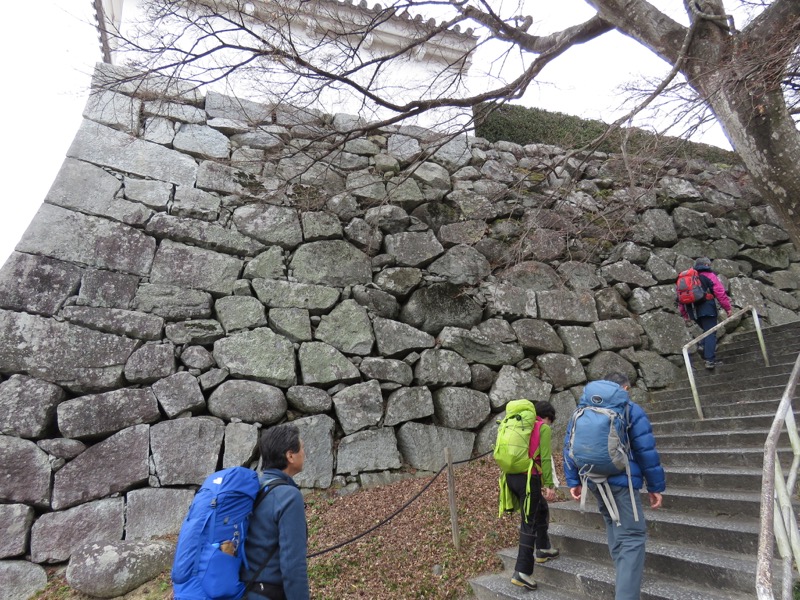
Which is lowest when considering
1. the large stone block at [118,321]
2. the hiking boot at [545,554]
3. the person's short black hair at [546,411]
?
the hiking boot at [545,554]

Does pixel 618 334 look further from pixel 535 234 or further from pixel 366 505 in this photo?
pixel 366 505

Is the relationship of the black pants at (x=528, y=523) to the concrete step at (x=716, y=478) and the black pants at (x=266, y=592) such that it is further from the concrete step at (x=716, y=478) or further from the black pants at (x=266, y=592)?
the black pants at (x=266, y=592)

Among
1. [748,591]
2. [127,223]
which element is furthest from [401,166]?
[748,591]

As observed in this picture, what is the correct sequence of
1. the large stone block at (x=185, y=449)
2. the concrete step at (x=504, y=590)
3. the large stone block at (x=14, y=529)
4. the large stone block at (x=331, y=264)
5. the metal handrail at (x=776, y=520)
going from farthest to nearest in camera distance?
1. the large stone block at (x=331, y=264)
2. the large stone block at (x=185, y=449)
3. the large stone block at (x=14, y=529)
4. the concrete step at (x=504, y=590)
5. the metal handrail at (x=776, y=520)

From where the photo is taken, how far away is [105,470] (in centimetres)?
434

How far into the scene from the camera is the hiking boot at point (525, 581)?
3361 millimetres

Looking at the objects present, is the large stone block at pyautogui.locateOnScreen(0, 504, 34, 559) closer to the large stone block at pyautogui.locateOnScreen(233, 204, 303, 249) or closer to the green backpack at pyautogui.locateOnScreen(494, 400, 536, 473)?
the large stone block at pyautogui.locateOnScreen(233, 204, 303, 249)

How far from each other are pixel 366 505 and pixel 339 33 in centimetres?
500

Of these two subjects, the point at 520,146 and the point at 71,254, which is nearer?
the point at 71,254

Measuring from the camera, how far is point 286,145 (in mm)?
6328

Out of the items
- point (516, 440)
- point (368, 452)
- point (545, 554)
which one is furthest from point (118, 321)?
point (545, 554)

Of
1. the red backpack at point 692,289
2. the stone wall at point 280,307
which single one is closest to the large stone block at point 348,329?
the stone wall at point 280,307

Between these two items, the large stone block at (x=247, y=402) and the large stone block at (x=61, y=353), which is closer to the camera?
the large stone block at (x=61, y=353)

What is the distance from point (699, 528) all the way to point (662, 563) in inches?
14.6
